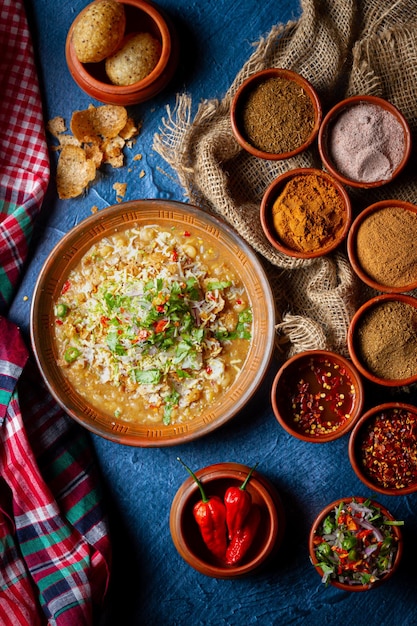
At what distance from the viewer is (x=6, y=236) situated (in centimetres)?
352

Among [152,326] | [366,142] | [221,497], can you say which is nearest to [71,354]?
[152,326]

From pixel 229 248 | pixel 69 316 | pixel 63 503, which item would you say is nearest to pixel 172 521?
pixel 63 503

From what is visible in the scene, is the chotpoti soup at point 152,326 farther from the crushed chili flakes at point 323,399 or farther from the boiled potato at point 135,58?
the boiled potato at point 135,58

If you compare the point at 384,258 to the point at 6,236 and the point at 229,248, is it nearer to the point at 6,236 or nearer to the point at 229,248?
the point at 229,248

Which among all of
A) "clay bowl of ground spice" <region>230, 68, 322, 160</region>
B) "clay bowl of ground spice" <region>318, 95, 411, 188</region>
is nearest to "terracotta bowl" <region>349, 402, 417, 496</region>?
"clay bowl of ground spice" <region>318, 95, 411, 188</region>

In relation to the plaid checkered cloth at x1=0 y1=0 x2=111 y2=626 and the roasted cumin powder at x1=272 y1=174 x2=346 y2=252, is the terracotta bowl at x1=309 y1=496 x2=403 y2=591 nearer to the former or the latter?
the plaid checkered cloth at x1=0 y1=0 x2=111 y2=626

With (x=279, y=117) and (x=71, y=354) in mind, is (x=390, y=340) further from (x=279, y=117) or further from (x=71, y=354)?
(x=71, y=354)

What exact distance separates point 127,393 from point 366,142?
1.64 m

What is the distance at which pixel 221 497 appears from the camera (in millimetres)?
3404

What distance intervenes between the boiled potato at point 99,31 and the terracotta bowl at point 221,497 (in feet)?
6.78

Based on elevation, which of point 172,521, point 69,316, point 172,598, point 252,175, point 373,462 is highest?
point 252,175

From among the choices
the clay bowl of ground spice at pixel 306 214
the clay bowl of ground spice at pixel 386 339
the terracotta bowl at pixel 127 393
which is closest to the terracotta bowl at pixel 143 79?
the terracotta bowl at pixel 127 393

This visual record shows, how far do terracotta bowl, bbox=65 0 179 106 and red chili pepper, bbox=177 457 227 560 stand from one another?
5.91 ft

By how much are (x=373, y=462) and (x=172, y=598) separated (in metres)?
1.25
